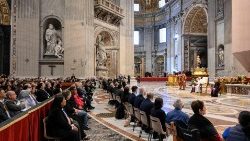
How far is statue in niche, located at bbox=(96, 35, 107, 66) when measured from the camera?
82.9ft

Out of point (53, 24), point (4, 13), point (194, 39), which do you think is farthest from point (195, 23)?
point (4, 13)

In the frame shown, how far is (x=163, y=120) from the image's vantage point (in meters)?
5.87

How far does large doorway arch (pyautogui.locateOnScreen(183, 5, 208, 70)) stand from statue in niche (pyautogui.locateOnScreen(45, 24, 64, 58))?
18031 mm

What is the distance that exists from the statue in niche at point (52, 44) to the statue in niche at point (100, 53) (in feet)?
13.8

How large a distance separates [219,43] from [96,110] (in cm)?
1954

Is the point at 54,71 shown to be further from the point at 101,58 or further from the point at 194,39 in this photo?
the point at 194,39

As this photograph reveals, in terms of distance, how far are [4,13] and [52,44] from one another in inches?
243

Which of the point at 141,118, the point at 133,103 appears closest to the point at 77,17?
the point at 133,103

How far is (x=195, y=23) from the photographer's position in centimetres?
3622

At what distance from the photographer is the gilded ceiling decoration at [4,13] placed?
965 inches

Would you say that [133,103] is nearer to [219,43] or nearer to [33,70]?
[33,70]

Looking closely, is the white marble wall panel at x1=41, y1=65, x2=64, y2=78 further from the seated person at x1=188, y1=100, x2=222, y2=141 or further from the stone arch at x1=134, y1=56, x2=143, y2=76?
the stone arch at x1=134, y1=56, x2=143, y2=76

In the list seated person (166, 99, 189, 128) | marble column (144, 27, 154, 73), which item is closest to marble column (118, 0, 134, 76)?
marble column (144, 27, 154, 73)

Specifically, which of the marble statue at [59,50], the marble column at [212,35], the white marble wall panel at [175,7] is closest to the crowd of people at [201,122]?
the marble statue at [59,50]
